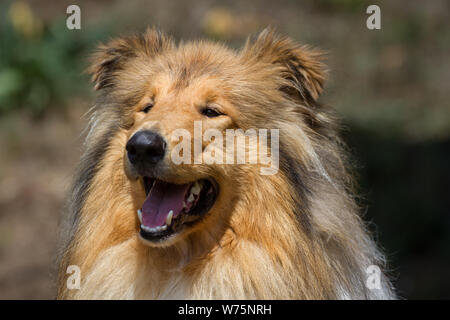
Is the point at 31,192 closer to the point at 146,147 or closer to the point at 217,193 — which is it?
the point at 217,193

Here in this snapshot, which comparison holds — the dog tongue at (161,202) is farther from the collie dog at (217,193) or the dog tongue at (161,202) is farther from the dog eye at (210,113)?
the dog eye at (210,113)

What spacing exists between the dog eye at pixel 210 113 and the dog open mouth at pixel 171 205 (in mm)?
422

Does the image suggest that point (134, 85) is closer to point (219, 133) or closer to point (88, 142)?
point (88, 142)

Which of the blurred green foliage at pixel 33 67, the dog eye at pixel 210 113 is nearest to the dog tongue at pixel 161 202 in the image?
the dog eye at pixel 210 113

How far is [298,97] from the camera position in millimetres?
4219

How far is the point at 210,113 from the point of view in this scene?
12.8 feet

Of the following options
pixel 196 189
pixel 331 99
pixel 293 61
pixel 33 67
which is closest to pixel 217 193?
pixel 196 189

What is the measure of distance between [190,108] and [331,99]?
13.5ft

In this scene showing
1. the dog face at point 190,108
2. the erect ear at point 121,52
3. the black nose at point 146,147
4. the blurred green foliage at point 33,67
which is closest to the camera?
the black nose at point 146,147

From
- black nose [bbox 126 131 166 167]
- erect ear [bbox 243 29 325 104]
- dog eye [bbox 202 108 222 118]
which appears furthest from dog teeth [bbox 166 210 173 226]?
erect ear [bbox 243 29 325 104]

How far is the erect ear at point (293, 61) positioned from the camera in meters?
4.08

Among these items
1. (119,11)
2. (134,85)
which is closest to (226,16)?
(119,11)

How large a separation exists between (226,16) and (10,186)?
5.39 meters

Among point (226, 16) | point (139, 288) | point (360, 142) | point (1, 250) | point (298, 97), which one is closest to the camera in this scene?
point (139, 288)
